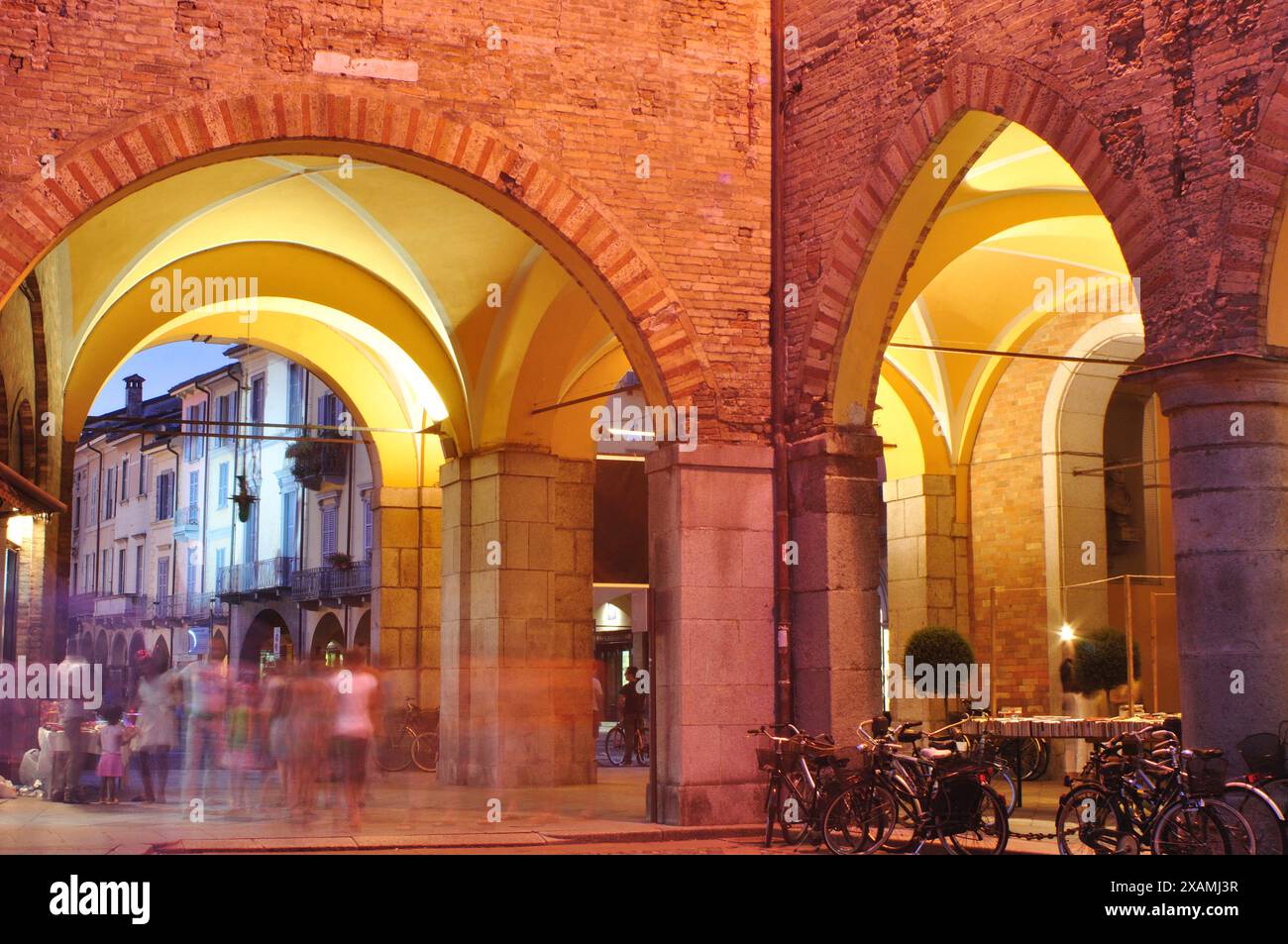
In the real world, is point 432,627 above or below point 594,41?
below

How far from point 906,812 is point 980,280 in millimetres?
8338

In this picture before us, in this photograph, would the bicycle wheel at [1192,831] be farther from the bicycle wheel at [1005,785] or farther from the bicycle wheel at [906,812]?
the bicycle wheel at [906,812]

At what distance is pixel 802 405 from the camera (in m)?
12.0

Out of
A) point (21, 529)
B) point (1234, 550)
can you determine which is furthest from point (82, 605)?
point (1234, 550)

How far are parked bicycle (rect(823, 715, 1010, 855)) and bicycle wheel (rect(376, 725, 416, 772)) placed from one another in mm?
9170

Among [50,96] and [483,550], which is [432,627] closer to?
[483,550]

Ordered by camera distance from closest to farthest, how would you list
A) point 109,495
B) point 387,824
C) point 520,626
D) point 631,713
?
point 387,824 < point 520,626 < point 631,713 < point 109,495

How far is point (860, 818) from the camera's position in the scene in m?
10.2

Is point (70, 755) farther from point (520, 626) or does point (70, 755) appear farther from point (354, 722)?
point (520, 626)

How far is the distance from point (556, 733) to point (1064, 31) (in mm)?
8501

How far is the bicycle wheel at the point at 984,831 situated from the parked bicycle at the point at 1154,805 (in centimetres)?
35

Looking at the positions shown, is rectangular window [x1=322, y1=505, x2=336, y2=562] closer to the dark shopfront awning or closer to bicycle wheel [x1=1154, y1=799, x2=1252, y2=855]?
the dark shopfront awning

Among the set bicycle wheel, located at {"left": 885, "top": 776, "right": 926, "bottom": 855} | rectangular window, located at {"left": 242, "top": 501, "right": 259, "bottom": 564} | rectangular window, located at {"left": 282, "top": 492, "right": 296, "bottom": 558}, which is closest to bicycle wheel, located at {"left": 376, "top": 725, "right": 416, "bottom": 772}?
bicycle wheel, located at {"left": 885, "top": 776, "right": 926, "bottom": 855}
